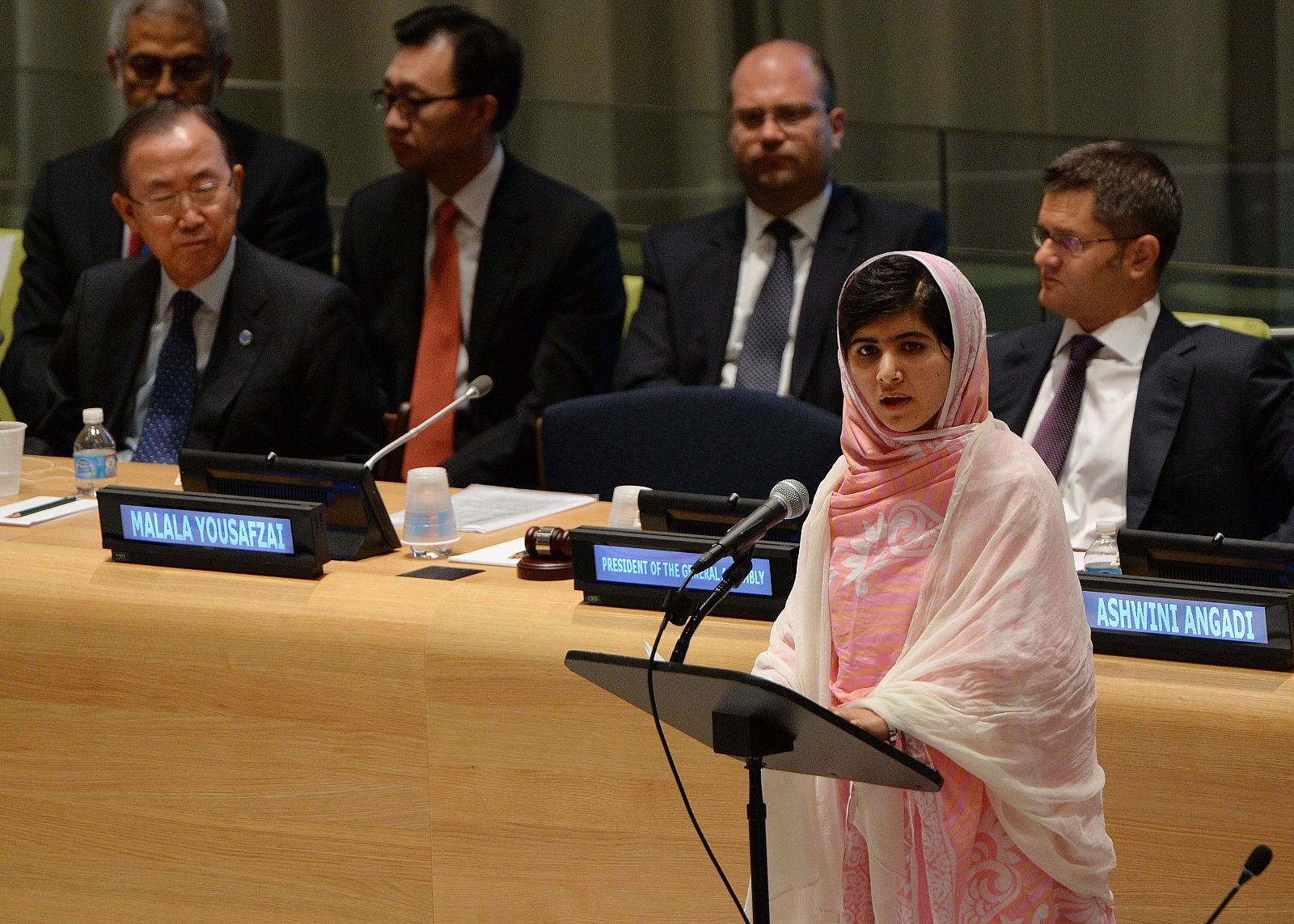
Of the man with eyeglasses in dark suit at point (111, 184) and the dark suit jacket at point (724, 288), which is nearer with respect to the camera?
the dark suit jacket at point (724, 288)

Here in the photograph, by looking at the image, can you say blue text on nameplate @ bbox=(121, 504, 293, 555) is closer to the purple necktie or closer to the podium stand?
the podium stand

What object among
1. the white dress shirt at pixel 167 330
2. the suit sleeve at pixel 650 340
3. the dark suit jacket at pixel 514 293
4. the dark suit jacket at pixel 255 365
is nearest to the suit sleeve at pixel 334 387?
the dark suit jacket at pixel 255 365

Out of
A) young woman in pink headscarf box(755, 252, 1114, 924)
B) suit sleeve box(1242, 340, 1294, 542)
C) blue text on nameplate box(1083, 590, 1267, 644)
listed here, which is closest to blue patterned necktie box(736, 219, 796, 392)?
suit sleeve box(1242, 340, 1294, 542)

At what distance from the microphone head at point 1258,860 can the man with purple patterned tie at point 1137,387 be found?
1.46 m

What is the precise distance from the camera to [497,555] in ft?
8.16

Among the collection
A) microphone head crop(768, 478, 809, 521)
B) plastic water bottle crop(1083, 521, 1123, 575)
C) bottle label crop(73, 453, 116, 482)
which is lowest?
plastic water bottle crop(1083, 521, 1123, 575)

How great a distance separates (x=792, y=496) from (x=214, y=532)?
3.81 ft

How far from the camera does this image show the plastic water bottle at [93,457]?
3.05 meters

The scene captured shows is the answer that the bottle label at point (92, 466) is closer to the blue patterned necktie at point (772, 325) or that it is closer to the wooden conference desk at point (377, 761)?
the wooden conference desk at point (377, 761)

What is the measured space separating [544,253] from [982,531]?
2564 millimetres

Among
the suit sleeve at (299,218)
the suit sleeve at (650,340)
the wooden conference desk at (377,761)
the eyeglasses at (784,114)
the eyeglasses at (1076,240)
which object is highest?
the eyeglasses at (784,114)

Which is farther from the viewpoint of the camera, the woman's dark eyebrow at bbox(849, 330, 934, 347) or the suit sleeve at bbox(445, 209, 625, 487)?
the suit sleeve at bbox(445, 209, 625, 487)

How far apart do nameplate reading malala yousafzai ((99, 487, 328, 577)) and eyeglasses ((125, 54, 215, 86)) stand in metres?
1.97

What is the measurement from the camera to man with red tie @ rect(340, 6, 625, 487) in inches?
156
